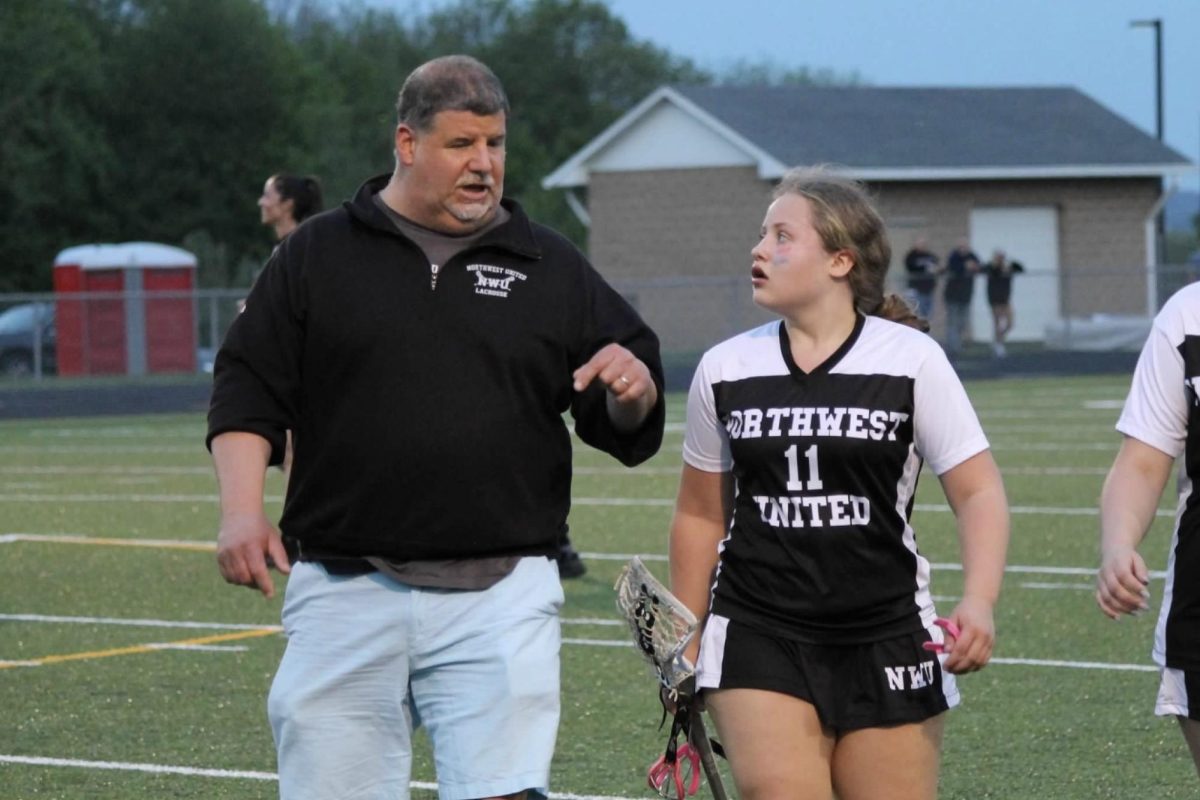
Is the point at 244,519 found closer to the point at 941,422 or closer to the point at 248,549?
the point at 248,549

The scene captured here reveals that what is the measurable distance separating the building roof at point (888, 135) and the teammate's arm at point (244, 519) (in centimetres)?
3808

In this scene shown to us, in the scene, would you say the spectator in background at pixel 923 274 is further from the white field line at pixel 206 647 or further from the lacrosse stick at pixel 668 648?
the lacrosse stick at pixel 668 648

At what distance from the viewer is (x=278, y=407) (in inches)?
179

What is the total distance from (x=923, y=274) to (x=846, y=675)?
30529mm

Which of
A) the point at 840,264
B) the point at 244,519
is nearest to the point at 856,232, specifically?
the point at 840,264

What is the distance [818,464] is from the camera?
4.71 metres

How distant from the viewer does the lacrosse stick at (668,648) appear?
15.5 feet

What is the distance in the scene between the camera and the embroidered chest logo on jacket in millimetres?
4496

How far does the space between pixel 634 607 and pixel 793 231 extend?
90 centimetres

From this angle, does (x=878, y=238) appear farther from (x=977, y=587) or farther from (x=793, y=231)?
(x=977, y=587)

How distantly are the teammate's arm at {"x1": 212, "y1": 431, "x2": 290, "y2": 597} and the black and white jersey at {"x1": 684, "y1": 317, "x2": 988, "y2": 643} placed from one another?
3.38 feet

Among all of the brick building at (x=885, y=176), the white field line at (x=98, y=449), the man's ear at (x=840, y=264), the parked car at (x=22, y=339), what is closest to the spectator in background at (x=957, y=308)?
the brick building at (x=885, y=176)

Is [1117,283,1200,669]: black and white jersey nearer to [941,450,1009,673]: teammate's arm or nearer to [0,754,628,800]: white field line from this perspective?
[941,450,1009,673]: teammate's arm

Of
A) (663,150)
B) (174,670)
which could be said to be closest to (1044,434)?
(174,670)
